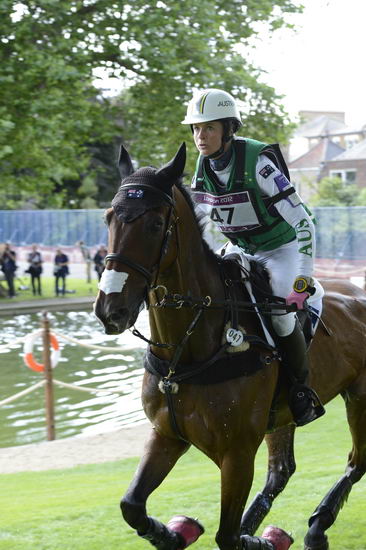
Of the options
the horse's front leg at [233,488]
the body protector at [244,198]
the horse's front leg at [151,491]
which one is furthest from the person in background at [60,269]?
the horse's front leg at [233,488]

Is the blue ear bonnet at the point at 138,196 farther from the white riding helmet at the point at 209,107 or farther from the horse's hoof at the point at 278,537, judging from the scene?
the horse's hoof at the point at 278,537

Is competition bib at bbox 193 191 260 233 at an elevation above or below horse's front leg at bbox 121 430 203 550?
above

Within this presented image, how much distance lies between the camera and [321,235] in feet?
96.5

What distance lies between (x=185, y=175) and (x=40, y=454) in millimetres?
5667

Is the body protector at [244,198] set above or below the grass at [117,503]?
above

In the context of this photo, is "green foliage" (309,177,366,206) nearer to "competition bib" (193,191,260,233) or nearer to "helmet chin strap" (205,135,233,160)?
"competition bib" (193,191,260,233)

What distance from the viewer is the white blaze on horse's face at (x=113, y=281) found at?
11.9 ft

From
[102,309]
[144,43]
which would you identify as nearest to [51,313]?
[144,43]

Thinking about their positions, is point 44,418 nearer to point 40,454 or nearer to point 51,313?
point 40,454

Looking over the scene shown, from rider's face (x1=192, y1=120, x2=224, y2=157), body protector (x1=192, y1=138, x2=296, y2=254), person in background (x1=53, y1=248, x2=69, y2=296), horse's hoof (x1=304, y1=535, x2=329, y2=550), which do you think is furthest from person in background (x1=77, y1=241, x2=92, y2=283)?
rider's face (x1=192, y1=120, x2=224, y2=157)

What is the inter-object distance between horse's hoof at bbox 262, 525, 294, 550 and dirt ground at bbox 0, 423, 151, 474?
12.9 feet

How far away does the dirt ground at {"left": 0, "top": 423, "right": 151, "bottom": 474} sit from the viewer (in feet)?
28.5

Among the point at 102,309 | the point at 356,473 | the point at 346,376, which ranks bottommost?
the point at 356,473

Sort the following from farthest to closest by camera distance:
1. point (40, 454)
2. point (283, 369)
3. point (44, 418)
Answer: point (44, 418)
point (40, 454)
point (283, 369)
